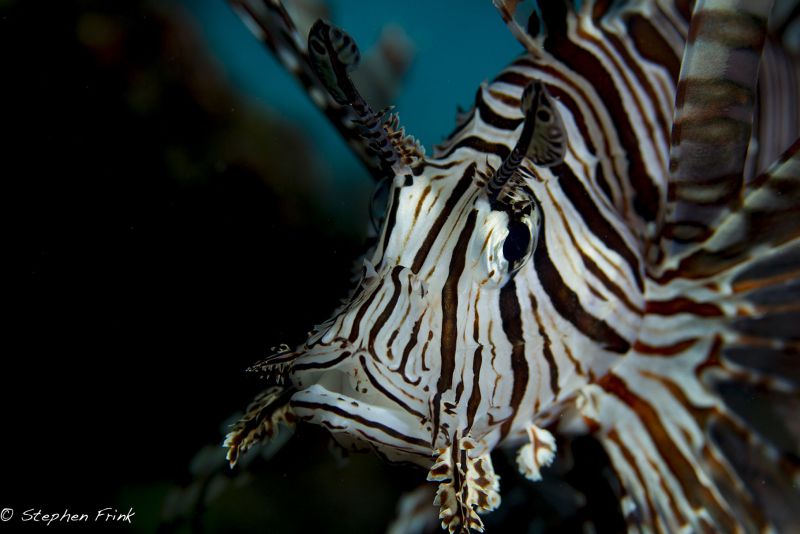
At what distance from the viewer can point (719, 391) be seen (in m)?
1.73

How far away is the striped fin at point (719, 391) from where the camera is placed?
1.64 metres

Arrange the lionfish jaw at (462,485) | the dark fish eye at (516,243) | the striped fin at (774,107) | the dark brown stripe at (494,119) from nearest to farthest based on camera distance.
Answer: the lionfish jaw at (462,485) → the dark fish eye at (516,243) → the dark brown stripe at (494,119) → the striped fin at (774,107)

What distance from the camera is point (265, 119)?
126 inches

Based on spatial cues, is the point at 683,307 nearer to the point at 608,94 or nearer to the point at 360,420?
the point at 608,94

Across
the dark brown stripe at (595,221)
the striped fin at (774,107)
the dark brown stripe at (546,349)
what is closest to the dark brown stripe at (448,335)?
the dark brown stripe at (546,349)

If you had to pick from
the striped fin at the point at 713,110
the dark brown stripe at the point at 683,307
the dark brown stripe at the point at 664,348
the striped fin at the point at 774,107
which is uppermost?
the striped fin at the point at 774,107

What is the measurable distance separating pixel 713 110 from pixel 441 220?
0.76 meters

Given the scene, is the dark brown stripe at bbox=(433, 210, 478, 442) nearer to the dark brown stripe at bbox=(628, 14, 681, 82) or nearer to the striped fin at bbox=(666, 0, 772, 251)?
the striped fin at bbox=(666, 0, 772, 251)

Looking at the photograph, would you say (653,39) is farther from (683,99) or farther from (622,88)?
(683,99)

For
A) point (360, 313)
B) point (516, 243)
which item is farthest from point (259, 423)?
point (516, 243)

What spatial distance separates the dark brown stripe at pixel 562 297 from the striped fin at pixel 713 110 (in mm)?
392

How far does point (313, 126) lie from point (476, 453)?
2.51 m

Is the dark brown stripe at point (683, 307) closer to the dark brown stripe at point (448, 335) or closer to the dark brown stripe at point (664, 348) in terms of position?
the dark brown stripe at point (664, 348)

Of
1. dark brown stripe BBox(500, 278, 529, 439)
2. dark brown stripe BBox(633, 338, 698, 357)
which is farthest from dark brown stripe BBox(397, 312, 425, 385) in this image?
dark brown stripe BBox(633, 338, 698, 357)
